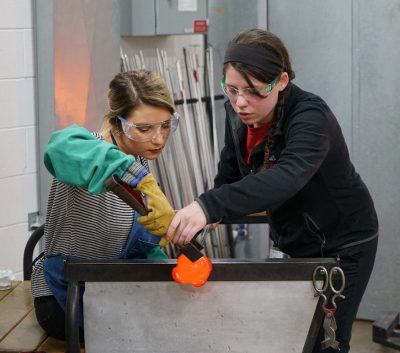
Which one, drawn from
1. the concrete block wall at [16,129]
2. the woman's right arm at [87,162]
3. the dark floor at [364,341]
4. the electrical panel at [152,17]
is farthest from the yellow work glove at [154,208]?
the electrical panel at [152,17]

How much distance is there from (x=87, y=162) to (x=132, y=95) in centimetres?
42

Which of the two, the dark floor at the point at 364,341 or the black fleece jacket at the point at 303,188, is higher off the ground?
the black fleece jacket at the point at 303,188

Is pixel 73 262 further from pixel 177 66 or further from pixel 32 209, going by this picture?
pixel 177 66

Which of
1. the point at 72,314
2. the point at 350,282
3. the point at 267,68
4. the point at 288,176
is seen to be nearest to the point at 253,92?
the point at 267,68

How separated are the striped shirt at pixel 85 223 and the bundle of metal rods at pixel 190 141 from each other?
7.00 feet

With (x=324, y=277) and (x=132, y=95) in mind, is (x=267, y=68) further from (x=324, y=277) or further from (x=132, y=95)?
(x=324, y=277)

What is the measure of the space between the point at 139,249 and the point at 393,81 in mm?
1899

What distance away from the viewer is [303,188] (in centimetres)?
235

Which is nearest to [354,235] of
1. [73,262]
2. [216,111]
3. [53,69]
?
[73,262]

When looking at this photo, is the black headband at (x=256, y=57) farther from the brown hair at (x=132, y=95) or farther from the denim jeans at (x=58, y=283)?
the denim jeans at (x=58, y=283)

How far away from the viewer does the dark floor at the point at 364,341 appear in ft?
12.7

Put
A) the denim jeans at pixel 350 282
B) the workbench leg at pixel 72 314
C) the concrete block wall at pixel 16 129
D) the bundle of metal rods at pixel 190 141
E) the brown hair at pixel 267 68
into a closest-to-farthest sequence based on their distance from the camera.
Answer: the workbench leg at pixel 72 314
the brown hair at pixel 267 68
the denim jeans at pixel 350 282
the concrete block wall at pixel 16 129
the bundle of metal rods at pixel 190 141

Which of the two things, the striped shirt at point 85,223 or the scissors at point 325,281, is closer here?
the scissors at point 325,281

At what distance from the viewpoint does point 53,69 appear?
3.83 meters
